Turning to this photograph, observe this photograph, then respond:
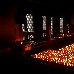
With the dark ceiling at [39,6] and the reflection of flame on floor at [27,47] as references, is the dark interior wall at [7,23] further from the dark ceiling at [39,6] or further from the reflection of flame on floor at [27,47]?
the reflection of flame on floor at [27,47]

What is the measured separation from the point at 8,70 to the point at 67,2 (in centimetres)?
272

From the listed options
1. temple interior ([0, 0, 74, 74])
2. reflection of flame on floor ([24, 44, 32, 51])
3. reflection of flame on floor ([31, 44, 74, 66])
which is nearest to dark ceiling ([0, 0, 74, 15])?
temple interior ([0, 0, 74, 74])

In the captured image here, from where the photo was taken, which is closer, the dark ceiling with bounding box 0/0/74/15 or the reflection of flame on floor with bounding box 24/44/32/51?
the dark ceiling with bounding box 0/0/74/15

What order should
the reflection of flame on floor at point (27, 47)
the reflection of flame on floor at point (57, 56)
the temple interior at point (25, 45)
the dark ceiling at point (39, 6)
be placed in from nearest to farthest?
the temple interior at point (25, 45), the reflection of flame on floor at point (57, 56), the dark ceiling at point (39, 6), the reflection of flame on floor at point (27, 47)

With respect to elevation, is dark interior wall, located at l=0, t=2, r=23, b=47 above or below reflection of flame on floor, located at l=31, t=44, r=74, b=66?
above

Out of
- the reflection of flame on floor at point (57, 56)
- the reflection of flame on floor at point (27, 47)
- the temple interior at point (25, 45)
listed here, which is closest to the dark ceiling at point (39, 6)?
the temple interior at point (25, 45)

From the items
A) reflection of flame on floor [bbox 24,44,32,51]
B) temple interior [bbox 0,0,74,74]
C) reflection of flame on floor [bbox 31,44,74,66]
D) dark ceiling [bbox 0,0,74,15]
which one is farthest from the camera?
reflection of flame on floor [bbox 24,44,32,51]

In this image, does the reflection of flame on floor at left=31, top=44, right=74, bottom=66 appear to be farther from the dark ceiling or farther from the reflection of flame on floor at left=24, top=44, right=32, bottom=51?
the dark ceiling

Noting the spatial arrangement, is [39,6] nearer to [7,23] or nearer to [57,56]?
[7,23]

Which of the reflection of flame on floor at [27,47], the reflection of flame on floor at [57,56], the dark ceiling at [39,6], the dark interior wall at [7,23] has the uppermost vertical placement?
the dark ceiling at [39,6]

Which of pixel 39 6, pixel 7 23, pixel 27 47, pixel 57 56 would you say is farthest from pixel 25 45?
pixel 39 6

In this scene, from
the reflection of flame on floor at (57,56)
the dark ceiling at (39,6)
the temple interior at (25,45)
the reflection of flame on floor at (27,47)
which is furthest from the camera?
the reflection of flame on floor at (27,47)

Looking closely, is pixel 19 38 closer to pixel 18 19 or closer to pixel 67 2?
pixel 18 19

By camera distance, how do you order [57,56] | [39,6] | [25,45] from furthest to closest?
1. [39,6]
2. [25,45]
3. [57,56]
